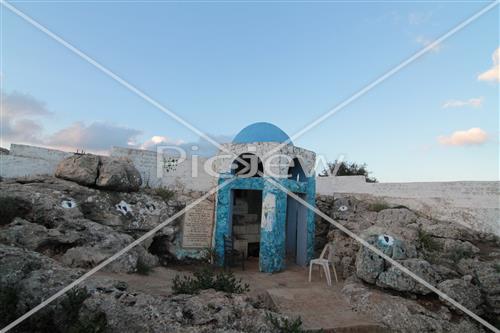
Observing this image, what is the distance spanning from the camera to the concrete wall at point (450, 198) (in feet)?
36.6

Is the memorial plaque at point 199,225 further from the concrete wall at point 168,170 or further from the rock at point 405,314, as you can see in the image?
the rock at point 405,314

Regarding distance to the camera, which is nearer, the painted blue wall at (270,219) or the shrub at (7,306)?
the shrub at (7,306)

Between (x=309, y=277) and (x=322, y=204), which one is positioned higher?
(x=322, y=204)

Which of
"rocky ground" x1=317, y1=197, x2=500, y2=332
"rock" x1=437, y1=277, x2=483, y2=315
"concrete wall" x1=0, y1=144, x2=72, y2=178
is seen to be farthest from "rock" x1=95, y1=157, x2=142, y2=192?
"rock" x1=437, y1=277, x2=483, y2=315

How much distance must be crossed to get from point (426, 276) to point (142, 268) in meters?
7.19

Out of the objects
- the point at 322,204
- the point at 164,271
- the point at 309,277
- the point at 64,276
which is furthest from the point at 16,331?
the point at 322,204

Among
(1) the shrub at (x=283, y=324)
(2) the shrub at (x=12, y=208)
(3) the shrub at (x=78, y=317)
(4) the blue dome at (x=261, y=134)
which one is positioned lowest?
(1) the shrub at (x=283, y=324)

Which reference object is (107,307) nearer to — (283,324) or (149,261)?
(283,324)

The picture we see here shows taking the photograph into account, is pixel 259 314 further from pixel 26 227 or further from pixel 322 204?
pixel 322 204

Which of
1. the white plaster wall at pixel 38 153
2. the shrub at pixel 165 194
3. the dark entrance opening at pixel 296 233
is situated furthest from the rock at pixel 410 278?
the white plaster wall at pixel 38 153

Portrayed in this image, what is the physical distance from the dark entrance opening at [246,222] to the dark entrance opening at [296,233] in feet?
4.70

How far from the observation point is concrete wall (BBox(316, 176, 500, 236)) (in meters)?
11.1

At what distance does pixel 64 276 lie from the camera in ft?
19.4

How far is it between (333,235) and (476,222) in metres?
4.91
